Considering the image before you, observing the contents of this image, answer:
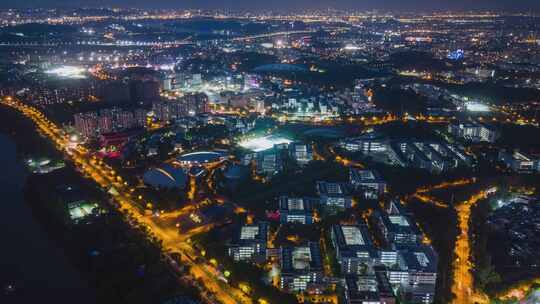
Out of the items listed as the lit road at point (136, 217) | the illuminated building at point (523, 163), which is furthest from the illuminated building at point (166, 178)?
the illuminated building at point (523, 163)

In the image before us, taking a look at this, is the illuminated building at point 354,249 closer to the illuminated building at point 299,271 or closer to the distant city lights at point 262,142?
the illuminated building at point 299,271

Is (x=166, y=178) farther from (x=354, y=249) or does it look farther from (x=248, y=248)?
(x=354, y=249)

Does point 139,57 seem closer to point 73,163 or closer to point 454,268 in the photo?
point 73,163

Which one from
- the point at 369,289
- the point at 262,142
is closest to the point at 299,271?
the point at 369,289

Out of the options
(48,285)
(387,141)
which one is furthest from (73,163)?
(387,141)

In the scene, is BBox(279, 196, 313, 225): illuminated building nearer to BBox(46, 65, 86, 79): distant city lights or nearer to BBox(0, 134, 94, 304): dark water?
BBox(0, 134, 94, 304): dark water

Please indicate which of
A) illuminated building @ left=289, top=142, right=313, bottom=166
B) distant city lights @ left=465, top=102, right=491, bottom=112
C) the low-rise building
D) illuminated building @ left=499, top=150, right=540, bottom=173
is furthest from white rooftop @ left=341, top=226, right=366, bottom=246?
distant city lights @ left=465, top=102, right=491, bottom=112
